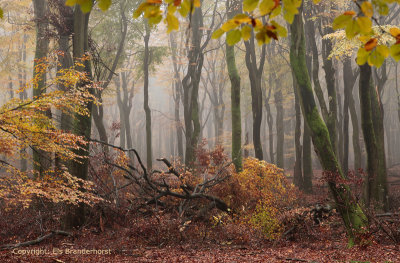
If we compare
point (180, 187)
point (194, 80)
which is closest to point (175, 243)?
point (180, 187)

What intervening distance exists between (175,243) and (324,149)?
4.20 metres

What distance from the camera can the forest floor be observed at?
5.39 metres

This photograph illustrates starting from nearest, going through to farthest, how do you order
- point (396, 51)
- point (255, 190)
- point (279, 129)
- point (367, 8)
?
point (367, 8) < point (396, 51) < point (255, 190) < point (279, 129)

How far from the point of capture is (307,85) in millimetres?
7172

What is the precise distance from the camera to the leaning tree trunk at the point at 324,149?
20.4 feet

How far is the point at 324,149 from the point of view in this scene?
669 centimetres

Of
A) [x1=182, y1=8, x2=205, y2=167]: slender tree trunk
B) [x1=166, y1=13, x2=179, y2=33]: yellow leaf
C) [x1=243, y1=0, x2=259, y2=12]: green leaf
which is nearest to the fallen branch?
[x1=166, y1=13, x2=179, y2=33]: yellow leaf

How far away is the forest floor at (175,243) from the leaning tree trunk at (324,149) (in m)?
0.42

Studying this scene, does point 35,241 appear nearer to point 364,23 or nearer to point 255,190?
point 255,190

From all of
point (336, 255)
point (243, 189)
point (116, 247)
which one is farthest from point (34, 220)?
point (336, 255)

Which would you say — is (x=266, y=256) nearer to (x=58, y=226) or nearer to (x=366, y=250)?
(x=366, y=250)

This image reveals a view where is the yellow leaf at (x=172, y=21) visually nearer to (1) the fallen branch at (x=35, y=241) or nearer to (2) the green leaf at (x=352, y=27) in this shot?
(2) the green leaf at (x=352, y=27)

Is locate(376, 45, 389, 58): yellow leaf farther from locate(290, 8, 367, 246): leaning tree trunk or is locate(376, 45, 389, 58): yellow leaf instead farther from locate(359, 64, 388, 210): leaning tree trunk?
locate(359, 64, 388, 210): leaning tree trunk

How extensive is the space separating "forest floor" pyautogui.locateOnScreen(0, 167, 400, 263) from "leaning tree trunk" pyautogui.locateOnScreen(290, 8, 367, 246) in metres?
0.42
